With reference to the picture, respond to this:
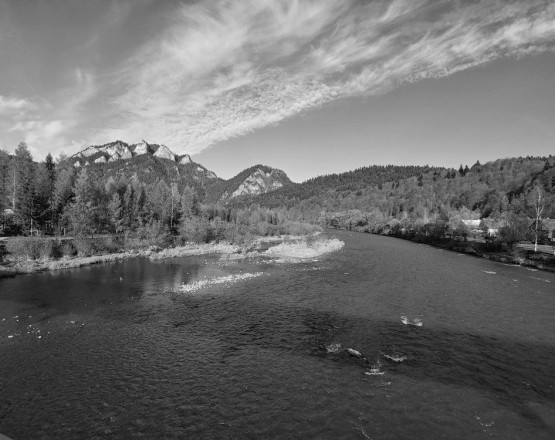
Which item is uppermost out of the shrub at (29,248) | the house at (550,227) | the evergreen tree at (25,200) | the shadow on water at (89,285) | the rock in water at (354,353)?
the evergreen tree at (25,200)

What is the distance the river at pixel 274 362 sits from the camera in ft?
40.0

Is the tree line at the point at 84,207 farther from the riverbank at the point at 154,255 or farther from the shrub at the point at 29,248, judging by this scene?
the shrub at the point at 29,248

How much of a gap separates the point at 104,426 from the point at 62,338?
10.5 m

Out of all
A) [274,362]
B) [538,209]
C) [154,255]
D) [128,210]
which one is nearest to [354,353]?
[274,362]

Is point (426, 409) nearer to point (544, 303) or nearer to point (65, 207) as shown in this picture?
point (544, 303)

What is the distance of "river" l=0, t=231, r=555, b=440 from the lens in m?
12.2

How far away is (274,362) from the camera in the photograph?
55.9 ft

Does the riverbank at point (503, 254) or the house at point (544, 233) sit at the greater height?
the house at point (544, 233)

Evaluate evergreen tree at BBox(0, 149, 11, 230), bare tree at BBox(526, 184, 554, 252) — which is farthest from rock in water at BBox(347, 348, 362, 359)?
evergreen tree at BBox(0, 149, 11, 230)

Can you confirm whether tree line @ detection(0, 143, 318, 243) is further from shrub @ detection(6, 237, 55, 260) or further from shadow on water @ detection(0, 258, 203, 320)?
shadow on water @ detection(0, 258, 203, 320)

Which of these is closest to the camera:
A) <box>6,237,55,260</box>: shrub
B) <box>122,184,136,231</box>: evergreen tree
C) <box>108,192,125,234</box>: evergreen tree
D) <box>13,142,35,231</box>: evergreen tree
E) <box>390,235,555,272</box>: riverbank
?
<box>6,237,55,260</box>: shrub

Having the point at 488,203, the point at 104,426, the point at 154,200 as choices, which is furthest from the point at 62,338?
the point at 488,203

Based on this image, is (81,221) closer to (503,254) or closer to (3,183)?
(3,183)

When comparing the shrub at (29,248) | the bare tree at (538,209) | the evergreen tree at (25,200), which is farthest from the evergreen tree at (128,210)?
the bare tree at (538,209)
